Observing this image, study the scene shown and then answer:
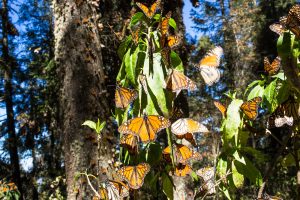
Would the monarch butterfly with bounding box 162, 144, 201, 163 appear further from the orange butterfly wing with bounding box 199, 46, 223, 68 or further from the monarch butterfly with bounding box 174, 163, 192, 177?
the orange butterfly wing with bounding box 199, 46, 223, 68

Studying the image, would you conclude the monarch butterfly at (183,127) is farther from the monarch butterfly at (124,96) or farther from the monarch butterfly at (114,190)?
the monarch butterfly at (114,190)

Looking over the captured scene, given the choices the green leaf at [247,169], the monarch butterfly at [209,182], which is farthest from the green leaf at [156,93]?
the green leaf at [247,169]

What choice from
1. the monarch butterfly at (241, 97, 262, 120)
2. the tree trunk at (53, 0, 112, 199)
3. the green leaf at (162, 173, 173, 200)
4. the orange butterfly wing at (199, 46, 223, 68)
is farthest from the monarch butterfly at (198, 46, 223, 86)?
the tree trunk at (53, 0, 112, 199)

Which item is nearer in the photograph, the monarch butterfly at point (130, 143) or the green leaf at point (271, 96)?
the monarch butterfly at point (130, 143)

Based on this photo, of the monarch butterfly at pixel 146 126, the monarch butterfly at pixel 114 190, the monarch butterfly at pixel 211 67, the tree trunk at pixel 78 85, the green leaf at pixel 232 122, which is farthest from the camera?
the tree trunk at pixel 78 85

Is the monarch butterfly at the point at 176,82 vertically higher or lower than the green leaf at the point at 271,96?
higher

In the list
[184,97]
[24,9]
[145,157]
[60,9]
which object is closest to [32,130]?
[24,9]

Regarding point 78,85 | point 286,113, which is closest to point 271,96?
point 286,113

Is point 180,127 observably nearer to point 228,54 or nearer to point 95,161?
point 95,161

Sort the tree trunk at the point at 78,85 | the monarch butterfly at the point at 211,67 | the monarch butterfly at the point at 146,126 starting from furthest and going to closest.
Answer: the tree trunk at the point at 78,85, the monarch butterfly at the point at 211,67, the monarch butterfly at the point at 146,126

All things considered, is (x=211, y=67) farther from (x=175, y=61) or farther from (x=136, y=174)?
(x=136, y=174)
